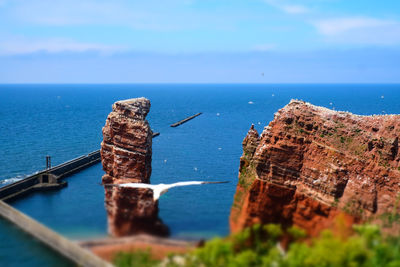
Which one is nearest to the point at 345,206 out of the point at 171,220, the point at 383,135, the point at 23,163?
the point at 383,135

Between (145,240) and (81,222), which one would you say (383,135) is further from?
(81,222)

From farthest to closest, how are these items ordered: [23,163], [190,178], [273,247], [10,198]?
[23,163], [190,178], [10,198], [273,247]

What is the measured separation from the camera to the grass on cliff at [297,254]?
2698 centimetres

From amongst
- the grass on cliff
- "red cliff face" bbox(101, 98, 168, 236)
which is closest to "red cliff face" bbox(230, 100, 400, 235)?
the grass on cliff

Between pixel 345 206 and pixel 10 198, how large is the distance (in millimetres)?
46262

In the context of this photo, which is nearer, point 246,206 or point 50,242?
point 50,242

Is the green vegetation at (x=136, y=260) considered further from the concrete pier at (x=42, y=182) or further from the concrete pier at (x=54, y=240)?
the concrete pier at (x=42, y=182)

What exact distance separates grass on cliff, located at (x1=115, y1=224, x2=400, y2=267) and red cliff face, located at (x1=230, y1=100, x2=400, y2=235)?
353 inches

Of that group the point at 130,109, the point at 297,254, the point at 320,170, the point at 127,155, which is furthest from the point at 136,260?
the point at 130,109

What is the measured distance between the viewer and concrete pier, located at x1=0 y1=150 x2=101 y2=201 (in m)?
60.8

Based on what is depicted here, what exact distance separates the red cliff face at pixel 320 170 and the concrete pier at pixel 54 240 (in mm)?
16401

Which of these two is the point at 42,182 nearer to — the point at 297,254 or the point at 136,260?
the point at 136,260

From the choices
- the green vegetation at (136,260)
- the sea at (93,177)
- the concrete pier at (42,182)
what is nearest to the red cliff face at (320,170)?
the sea at (93,177)

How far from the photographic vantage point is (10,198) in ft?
196
